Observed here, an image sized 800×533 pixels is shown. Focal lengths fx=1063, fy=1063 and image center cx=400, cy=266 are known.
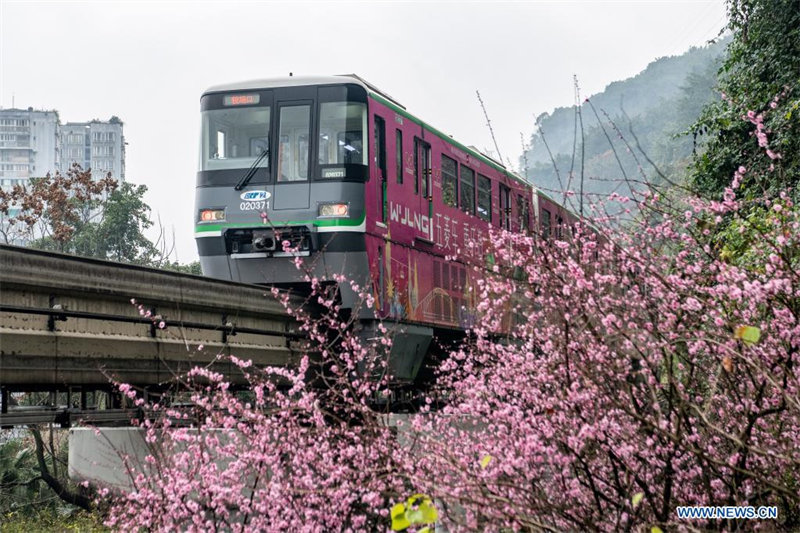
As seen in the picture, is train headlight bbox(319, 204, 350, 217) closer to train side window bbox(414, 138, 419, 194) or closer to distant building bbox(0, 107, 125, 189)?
train side window bbox(414, 138, 419, 194)

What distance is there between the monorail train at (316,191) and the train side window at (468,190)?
194 cm

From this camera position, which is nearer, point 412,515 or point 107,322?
point 412,515

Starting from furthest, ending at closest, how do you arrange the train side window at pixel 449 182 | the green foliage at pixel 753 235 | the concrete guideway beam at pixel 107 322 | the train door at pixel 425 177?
1. the train side window at pixel 449 182
2. the train door at pixel 425 177
3. the concrete guideway beam at pixel 107 322
4. the green foliage at pixel 753 235

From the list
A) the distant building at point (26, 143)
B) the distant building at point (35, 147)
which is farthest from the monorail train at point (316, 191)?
the distant building at point (26, 143)

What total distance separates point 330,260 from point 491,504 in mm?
6174

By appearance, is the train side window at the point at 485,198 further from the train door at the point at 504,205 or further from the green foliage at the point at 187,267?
the green foliage at the point at 187,267

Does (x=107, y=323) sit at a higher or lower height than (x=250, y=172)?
lower

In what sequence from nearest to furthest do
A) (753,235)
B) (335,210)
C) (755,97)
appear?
(753,235) < (335,210) < (755,97)

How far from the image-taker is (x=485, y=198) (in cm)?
1617

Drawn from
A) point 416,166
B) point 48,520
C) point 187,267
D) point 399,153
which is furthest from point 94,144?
point 399,153

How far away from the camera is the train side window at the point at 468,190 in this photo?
15219 millimetres

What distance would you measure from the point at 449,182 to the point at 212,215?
12.4 ft

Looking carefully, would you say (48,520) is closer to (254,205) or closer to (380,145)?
(254,205)

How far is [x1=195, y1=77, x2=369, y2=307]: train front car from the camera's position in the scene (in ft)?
38.9
